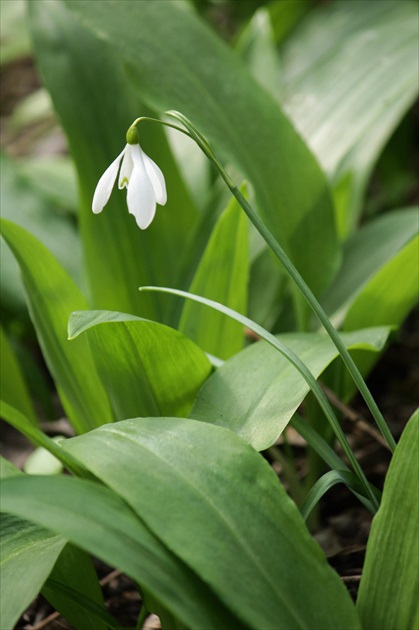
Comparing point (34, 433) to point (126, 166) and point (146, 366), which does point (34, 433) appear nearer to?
point (146, 366)

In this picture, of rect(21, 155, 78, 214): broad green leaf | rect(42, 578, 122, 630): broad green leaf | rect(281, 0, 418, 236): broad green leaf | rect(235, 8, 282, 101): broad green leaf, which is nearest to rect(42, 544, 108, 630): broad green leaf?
rect(42, 578, 122, 630): broad green leaf

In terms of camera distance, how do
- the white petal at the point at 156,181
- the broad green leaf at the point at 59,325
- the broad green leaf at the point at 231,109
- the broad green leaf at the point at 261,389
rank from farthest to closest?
the broad green leaf at the point at 231,109 → the broad green leaf at the point at 59,325 → the broad green leaf at the point at 261,389 → the white petal at the point at 156,181

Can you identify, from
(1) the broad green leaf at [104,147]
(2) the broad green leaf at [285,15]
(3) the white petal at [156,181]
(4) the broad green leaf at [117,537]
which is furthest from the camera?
(2) the broad green leaf at [285,15]

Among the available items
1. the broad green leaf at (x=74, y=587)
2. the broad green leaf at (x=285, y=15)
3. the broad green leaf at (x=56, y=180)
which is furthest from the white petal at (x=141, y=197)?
the broad green leaf at (x=285, y=15)

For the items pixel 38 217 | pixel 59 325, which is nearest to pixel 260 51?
pixel 38 217

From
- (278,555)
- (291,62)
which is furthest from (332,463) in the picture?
(291,62)

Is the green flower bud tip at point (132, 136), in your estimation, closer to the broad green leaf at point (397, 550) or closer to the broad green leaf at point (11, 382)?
the broad green leaf at point (397, 550)
